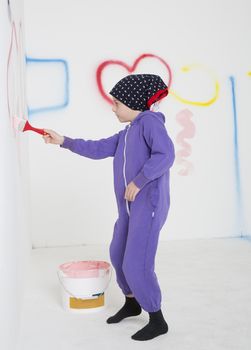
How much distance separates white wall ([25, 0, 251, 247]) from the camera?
332 centimetres

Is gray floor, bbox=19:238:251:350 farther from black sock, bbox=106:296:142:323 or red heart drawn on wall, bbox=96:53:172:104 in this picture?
red heart drawn on wall, bbox=96:53:172:104

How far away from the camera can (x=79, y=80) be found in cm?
336

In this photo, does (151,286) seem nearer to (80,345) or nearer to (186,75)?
(80,345)

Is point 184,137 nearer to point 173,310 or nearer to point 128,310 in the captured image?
point 173,310

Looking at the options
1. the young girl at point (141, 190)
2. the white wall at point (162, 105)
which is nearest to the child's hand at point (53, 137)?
the young girl at point (141, 190)

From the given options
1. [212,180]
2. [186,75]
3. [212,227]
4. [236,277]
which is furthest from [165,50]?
[236,277]

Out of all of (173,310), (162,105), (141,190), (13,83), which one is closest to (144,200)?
(141,190)

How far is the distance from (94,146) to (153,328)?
73 centimetres

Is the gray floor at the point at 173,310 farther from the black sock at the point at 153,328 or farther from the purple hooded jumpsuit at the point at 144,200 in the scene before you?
the purple hooded jumpsuit at the point at 144,200

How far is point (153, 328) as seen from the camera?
1804mm

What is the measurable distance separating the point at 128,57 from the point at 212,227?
4.37ft

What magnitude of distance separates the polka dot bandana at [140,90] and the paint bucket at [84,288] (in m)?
0.72


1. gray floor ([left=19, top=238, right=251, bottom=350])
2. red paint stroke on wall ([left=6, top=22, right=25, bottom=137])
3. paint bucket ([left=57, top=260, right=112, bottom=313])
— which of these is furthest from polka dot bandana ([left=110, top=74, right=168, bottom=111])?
gray floor ([left=19, top=238, right=251, bottom=350])

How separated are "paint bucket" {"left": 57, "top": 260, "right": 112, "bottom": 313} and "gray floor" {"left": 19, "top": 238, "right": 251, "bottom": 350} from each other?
0.04 meters
